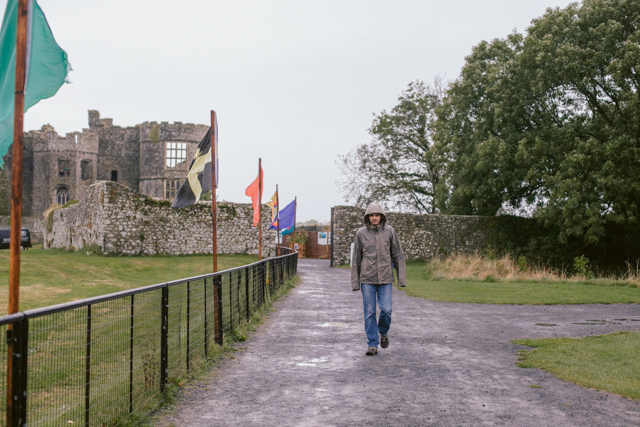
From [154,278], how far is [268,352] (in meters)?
14.8

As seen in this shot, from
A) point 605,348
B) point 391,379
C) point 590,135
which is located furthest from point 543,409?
point 590,135

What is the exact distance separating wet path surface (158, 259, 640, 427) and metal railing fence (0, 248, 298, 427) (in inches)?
17.9

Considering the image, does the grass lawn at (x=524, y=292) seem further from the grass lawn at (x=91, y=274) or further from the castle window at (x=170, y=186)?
the castle window at (x=170, y=186)

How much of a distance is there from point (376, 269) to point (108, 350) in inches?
152

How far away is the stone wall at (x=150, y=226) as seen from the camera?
29.0m

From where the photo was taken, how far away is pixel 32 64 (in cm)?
481

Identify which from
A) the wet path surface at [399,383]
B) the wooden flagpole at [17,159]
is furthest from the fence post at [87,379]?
the wet path surface at [399,383]

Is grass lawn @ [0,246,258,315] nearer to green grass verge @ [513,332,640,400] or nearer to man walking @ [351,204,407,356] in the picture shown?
man walking @ [351,204,407,356]

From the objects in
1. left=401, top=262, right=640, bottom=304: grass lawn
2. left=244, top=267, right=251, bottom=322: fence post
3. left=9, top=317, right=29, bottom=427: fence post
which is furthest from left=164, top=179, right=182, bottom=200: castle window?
left=9, top=317, right=29, bottom=427: fence post

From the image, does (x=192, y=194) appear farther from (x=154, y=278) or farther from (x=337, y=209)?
(x=337, y=209)

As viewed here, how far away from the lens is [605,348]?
320 inches

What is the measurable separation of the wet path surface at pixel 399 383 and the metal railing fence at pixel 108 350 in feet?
1.49

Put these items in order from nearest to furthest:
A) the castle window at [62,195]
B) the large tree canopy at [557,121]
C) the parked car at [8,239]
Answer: the large tree canopy at [557,121], the parked car at [8,239], the castle window at [62,195]

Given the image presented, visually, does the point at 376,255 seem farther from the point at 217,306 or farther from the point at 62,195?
the point at 62,195
